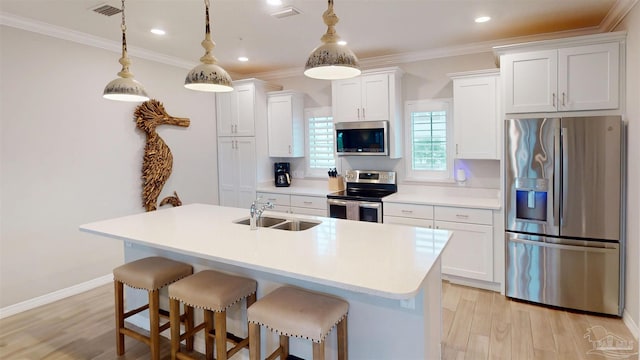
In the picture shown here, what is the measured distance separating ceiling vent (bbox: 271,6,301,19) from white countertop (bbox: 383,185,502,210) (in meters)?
2.15

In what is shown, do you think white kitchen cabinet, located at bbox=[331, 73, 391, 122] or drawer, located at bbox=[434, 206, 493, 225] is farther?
white kitchen cabinet, located at bbox=[331, 73, 391, 122]

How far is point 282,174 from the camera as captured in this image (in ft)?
17.3

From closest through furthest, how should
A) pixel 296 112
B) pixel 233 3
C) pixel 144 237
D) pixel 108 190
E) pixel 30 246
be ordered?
pixel 144 237, pixel 233 3, pixel 30 246, pixel 108 190, pixel 296 112

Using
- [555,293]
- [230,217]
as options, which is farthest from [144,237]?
[555,293]

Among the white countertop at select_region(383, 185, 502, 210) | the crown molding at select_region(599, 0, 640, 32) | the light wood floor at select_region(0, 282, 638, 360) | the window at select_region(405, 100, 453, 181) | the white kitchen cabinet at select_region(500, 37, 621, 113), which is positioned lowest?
the light wood floor at select_region(0, 282, 638, 360)

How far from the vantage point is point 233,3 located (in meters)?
2.91

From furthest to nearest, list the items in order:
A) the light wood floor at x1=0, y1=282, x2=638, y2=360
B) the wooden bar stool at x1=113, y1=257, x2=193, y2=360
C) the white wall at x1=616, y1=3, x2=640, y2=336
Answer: the white wall at x1=616, y1=3, x2=640, y2=336 → the light wood floor at x1=0, y1=282, x2=638, y2=360 → the wooden bar stool at x1=113, y1=257, x2=193, y2=360

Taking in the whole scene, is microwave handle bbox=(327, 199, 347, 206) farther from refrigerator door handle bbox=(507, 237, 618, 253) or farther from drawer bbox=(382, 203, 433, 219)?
refrigerator door handle bbox=(507, 237, 618, 253)

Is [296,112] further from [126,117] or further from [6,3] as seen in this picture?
[6,3]

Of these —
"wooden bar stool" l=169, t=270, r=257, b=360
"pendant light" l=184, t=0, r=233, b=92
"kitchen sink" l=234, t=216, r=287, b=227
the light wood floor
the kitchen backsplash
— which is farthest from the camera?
the kitchen backsplash

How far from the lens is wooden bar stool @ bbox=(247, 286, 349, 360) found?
1.76 meters

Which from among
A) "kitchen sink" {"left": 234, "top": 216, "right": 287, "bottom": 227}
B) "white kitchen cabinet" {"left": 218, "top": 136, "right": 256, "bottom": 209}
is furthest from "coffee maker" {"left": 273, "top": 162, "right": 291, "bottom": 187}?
"kitchen sink" {"left": 234, "top": 216, "right": 287, "bottom": 227}

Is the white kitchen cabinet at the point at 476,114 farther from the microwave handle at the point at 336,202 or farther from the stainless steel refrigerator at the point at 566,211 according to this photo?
the microwave handle at the point at 336,202

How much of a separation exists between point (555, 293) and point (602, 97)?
174cm
